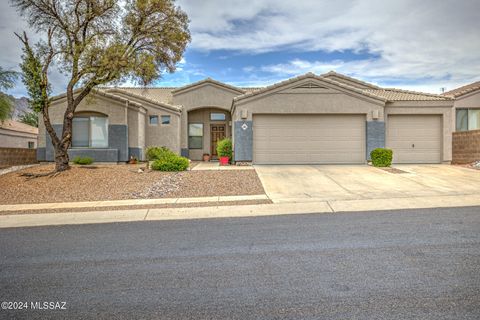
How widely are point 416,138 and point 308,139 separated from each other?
231 inches

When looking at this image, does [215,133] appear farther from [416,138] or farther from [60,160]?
[416,138]

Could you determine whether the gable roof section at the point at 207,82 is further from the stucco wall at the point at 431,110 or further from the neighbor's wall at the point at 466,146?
the neighbor's wall at the point at 466,146

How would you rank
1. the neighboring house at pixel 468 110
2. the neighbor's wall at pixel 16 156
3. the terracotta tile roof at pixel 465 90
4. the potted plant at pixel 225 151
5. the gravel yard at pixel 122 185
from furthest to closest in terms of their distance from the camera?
the neighboring house at pixel 468 110 < the terracotta tile roof at pixel 465 90 < the neighbor's wall at pixel 16 156 < the potted plant at pixel 225 151 < the gravel yard at pixel 122 185

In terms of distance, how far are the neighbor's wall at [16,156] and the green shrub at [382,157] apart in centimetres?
2084

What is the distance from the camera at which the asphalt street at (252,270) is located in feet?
11.9

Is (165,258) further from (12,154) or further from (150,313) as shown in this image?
(12,154)

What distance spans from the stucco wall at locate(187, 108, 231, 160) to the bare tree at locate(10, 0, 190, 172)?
832cm

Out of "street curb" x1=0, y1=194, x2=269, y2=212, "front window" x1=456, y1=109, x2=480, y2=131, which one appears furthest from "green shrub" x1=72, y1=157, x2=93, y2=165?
"front window" x1=456, y1=109, x2=480, y2=131

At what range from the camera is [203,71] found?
86.7 feet

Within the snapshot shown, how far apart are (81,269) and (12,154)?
66.0 ft

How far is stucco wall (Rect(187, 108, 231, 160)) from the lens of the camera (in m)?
25.0

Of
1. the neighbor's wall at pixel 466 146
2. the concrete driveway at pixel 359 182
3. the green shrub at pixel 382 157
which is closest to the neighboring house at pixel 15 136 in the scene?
the concrete driveway at pixel 359 182

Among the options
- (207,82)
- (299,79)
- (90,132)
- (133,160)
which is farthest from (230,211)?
(207,82)

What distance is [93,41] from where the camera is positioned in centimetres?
1580
